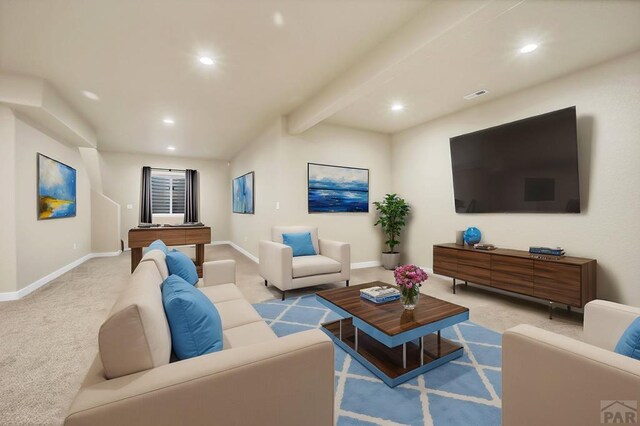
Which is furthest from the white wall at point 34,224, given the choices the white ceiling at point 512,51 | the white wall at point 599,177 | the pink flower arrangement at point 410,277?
the white wall at point 599,177

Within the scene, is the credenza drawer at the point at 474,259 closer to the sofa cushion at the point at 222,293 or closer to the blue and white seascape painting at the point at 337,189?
the blue and white seascape painting at the point at 337,189

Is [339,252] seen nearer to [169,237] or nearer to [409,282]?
[409,282]

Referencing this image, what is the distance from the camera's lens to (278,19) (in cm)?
231

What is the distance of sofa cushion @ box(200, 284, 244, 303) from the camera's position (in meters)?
2.24

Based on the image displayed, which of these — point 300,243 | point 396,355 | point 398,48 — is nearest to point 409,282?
point 396,355

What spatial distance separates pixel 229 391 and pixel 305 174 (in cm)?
405

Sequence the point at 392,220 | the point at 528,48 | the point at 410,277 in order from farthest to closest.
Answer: the point at 392,220 → the point at 528,48 → the point at 410,277

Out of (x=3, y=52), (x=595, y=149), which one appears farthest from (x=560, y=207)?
(x=3, y=52)

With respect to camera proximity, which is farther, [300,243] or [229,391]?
[300,243]

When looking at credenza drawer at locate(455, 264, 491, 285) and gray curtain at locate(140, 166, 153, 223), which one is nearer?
credenza drawer at locate(455, 264, 491, 285)

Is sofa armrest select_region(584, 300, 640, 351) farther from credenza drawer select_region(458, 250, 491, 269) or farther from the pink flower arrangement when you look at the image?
credenza drawer select_region(458, 250, 491, 269)

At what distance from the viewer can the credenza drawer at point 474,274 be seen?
3.43m

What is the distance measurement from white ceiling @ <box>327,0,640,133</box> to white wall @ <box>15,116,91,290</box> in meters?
4.60

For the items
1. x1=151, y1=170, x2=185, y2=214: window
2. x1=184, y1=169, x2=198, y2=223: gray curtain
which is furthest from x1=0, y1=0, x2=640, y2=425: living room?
x1=184, y1=169, x2=198, y2=223: gray curtain
